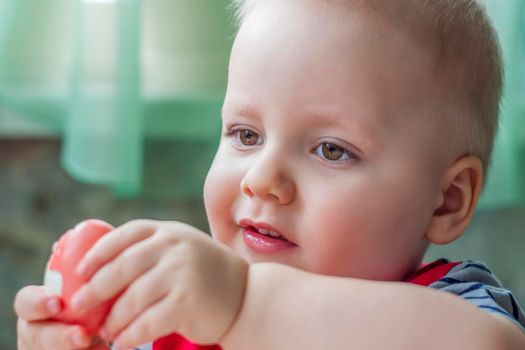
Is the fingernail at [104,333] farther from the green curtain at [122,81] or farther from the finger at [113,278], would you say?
the green curtain at [122,81]

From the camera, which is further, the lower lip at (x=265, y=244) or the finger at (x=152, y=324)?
the lower lip at (x=265, y=244)

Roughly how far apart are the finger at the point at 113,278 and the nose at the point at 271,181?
0.24 m

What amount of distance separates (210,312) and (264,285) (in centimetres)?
5

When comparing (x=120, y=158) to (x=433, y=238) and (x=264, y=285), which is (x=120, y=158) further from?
(x=264, y=285)

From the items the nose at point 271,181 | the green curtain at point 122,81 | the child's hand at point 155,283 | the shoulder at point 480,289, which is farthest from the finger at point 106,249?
the green curtain at point 122,81

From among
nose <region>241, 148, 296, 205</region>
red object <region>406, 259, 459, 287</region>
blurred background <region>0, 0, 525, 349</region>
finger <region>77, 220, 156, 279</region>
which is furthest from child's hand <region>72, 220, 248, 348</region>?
blurred background <region>0, 0, 525, 349</region>

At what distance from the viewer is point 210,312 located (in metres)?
0.59

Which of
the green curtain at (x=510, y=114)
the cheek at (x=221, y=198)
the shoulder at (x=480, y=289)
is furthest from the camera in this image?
the green curtain at (x=510, y=114)

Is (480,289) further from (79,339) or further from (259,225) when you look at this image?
(79,339)

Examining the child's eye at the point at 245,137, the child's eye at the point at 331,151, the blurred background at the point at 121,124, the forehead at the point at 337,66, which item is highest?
the forehead at the point at 337,66

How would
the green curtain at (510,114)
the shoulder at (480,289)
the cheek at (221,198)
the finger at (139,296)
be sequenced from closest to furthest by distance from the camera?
the finger at (139,296), the shoulder at (480,289), the cheek at (221,198), the green curtain at (510,114)

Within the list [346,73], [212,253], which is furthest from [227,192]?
[212,253]

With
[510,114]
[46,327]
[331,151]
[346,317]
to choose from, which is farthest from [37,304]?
[510,114]

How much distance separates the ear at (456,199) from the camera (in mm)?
899
